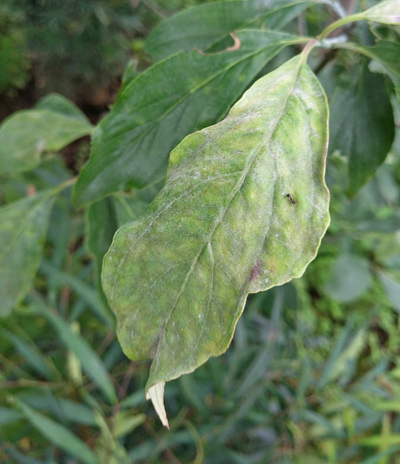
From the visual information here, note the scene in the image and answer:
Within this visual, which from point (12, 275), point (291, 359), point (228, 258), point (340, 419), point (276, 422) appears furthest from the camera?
point (340, 419)

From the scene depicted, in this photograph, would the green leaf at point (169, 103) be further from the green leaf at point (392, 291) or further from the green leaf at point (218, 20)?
the green leaf at point (392, 291)

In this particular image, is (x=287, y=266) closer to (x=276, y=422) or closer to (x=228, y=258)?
(x=228, y=258)

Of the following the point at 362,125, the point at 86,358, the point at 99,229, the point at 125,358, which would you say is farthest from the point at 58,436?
the point at 362,125

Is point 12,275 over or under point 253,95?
under

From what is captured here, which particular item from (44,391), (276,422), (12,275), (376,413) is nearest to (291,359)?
(276,422)

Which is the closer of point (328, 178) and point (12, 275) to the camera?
point (12, 275)

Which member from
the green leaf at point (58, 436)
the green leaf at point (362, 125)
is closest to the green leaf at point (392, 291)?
the green leaf at point (362, 125)

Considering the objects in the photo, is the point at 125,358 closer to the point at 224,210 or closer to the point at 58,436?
the point at 58,436

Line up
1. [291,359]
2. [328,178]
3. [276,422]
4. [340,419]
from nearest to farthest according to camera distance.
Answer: [328,178] < [276,422] < [291,359] < [340,419]
